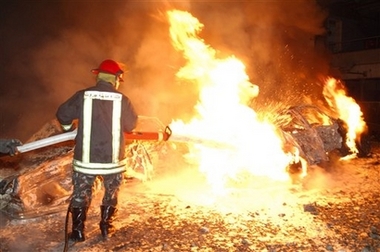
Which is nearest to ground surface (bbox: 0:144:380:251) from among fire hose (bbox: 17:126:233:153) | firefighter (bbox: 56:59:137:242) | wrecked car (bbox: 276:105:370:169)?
firefighter (bbox: 56:59:137:242)

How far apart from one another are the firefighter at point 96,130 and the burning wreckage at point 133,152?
1.45 ft

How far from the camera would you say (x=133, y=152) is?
643 cm

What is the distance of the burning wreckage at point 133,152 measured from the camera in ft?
16.0

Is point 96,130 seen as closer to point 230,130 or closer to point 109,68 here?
point 109,68

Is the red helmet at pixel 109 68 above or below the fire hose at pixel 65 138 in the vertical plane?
above

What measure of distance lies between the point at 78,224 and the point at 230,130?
11.7 ft

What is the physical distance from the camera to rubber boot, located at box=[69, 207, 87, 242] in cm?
415

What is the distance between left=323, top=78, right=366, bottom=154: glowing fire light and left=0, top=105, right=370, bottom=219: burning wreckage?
259 millimetres

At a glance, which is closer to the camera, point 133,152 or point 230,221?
point 230,221

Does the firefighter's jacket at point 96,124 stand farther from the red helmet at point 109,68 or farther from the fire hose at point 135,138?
the fire hose at point 135,138

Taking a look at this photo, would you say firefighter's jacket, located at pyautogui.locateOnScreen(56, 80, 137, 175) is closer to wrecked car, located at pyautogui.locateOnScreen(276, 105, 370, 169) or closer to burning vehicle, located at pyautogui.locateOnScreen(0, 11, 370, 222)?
burning vehicle, located at pyautogui.locateOnScreen(0, 11, 370, 222)

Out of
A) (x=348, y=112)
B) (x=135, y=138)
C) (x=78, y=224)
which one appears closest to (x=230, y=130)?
(x=135, y=138)

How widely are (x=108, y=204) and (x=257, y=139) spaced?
11.5 ft

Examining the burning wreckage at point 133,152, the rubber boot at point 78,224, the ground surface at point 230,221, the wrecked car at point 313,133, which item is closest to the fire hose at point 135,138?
the burning wreckage at point 133,152
